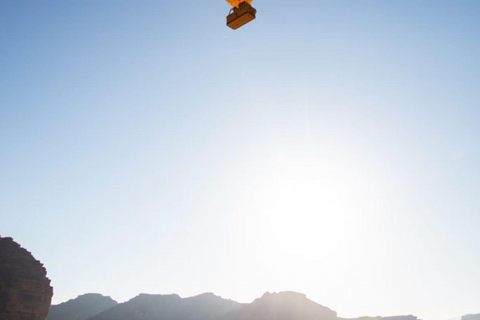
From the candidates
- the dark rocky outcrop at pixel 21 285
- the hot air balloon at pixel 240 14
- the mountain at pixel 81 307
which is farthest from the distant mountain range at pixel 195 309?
the hot air balloon at pixel 240 14

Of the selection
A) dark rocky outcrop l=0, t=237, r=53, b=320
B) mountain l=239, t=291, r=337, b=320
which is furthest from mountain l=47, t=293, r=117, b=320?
dark rocky outcrop l=0, t=237, r=53, b=320

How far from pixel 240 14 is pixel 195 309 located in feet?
341

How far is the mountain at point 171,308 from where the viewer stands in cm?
9319

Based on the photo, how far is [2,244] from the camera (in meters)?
31.1

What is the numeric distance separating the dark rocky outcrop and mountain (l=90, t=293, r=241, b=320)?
67491 mm

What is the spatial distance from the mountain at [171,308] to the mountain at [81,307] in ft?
39.7

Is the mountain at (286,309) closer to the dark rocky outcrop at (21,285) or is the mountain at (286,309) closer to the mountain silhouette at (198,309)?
the mountain silhouette at (198,309)

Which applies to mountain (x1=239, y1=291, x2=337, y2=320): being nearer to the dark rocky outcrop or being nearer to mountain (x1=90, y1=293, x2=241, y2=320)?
mountain (x1=90, y1=293, x2=241, y2=320)

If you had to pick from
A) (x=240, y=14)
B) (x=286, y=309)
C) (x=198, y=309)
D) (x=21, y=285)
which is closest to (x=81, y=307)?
(x=198, y=309)

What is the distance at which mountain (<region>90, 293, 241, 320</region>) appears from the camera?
93188 millimetres

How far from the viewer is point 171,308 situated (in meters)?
105

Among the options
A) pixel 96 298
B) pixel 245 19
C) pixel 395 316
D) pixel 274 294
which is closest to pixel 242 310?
pixel 274 294

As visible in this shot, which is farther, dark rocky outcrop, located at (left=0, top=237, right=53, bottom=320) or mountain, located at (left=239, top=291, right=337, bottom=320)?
mountain, located at (left=239, top=291, right=337, bottom=320)

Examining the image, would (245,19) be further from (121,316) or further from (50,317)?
(50,317)
